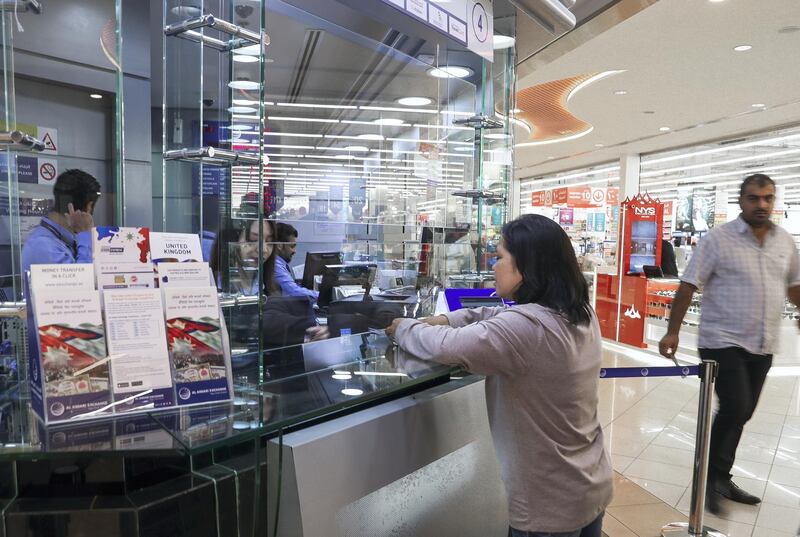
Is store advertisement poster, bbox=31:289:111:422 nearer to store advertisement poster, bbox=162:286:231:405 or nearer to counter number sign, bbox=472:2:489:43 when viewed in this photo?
store advertisement poster, bbox=162:286:231:405

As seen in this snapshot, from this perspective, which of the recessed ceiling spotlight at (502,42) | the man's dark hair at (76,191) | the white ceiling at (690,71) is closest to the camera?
the man's dark hair at (76,191)

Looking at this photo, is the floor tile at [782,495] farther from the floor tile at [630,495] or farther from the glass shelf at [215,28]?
the glass shelf at [215,28]

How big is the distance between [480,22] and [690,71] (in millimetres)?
3564

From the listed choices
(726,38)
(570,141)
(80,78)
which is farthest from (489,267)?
(570,141)

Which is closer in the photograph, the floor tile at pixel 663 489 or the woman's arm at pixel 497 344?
the woman's arm at pixel 497 344

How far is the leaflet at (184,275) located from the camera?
56.3 inches

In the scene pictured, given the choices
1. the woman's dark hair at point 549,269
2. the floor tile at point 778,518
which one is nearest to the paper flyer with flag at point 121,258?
the woman's dark hair at point 549,269

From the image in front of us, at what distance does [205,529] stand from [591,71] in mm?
5668

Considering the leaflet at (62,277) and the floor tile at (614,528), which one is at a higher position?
the leaflet at (62,277)

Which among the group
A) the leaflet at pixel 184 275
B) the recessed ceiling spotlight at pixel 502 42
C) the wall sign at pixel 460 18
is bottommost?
the leaflet at pixel 184 275

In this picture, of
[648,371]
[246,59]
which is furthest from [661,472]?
[246,59]

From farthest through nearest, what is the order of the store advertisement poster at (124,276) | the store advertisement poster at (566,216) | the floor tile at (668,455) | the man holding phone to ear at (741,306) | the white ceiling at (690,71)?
the store advertisement poster at (566,216) → the white ceiling at (690,71) → the floor tile at (668,455) → the man holding phone to ear at (741,306) → the store advertisement poster at (124,276)

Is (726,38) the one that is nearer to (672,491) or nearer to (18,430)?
(672,491)

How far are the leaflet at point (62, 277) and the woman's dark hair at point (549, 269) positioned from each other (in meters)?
1.00
